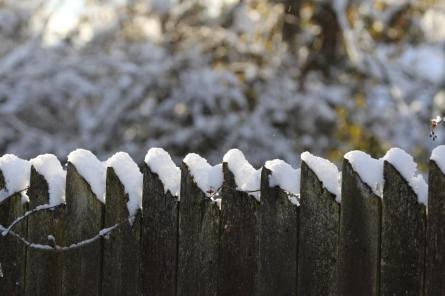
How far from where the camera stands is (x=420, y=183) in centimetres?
198

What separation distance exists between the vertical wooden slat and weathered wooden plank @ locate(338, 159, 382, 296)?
15cm

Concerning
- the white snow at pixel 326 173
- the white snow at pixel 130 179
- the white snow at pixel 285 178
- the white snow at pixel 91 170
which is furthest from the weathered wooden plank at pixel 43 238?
the white snow at pixel 326 173

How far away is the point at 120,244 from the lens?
2.37 meters

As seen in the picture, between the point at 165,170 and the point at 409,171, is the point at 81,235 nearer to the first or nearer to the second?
the point at 165,170

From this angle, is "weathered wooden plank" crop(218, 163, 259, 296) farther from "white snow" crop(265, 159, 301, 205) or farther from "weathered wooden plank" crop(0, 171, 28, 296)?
"weathered wooden plank" crop(0, 171, 28, 296)

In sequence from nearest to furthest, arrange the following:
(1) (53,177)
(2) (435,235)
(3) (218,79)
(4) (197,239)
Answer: (2) (435,235), (4) (197,239), (1) (53,177), (3) (218,79)

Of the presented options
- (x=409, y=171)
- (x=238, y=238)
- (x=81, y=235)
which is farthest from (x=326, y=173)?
(x=81, y=235)

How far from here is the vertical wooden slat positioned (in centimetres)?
191

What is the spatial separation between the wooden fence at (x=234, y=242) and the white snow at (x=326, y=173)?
19mm

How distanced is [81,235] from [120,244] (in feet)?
0.53

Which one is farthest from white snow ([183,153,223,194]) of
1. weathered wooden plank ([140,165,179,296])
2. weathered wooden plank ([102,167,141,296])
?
weathered wooden plank ([102,167,141,296])

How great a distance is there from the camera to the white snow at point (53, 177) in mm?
2471

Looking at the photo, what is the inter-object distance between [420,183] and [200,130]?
610 centimetres

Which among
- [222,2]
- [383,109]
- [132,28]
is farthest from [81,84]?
[383,109]
